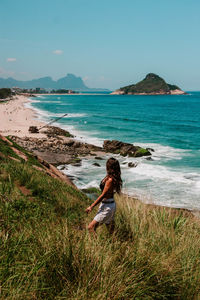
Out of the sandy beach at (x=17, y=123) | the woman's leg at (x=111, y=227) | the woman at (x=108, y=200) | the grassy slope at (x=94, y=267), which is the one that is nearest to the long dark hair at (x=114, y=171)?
the woman at (x=108, y=200)

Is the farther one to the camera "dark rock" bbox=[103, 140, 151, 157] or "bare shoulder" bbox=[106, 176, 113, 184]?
"dark rock" bbox=[103, 140, 151, 157]

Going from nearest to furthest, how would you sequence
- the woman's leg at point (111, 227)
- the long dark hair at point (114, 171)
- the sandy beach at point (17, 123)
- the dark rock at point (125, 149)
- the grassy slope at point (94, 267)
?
1. the grassy slope at point (94, 267)
2. the woman's leg at point (111, 227)
3. the long dark hair at point (114, 171)
4. the dark rock at point (125, 149)
5. the sandy beach at point (17, 123)

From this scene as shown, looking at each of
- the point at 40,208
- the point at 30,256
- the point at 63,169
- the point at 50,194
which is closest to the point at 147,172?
the point at 63,169

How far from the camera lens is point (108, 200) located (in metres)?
4.73

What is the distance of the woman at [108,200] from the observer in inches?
181

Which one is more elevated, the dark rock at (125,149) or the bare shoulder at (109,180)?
the bare shoulder at (109,180)

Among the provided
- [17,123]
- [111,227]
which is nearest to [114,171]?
[111,227]

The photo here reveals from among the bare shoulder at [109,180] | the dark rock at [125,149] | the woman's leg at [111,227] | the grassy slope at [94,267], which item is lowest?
the dark rock at [125,149]

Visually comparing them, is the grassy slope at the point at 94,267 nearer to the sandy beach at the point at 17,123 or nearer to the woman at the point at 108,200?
the woman at the point at 108,200

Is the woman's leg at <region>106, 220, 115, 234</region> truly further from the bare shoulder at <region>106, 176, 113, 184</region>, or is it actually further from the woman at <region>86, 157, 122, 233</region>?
the bare shoulder at <region>106, 176, 113, 184</region>

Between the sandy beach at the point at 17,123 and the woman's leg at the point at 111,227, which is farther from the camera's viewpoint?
the sandy beach at the point at 17,123

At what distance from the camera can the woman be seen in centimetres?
461

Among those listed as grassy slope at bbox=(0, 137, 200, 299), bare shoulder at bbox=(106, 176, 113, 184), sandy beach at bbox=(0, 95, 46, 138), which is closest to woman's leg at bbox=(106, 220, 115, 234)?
grassy slope at bbox=(0, 137, 200, 299)

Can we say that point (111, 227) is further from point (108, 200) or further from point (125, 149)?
point (125, 149)
